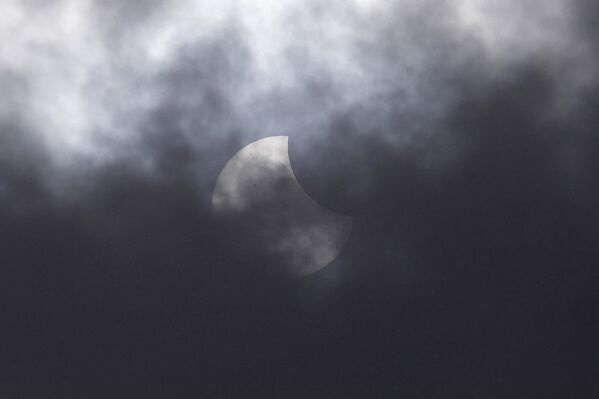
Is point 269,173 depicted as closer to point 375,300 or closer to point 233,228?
point 233,228

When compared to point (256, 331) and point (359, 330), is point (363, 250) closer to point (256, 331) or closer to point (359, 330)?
point (359, 330)

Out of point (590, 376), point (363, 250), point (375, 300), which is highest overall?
point (363, 250)

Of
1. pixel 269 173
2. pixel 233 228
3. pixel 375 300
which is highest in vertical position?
pixel 269 173

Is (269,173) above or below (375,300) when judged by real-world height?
above

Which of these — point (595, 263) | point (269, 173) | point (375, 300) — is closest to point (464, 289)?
point (375, 300)

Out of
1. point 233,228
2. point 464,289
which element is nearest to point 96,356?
point 233,228

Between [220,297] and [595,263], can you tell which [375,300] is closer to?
[220,297]

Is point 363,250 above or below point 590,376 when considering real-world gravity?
above

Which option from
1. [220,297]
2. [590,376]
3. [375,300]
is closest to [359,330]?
[375,300]
